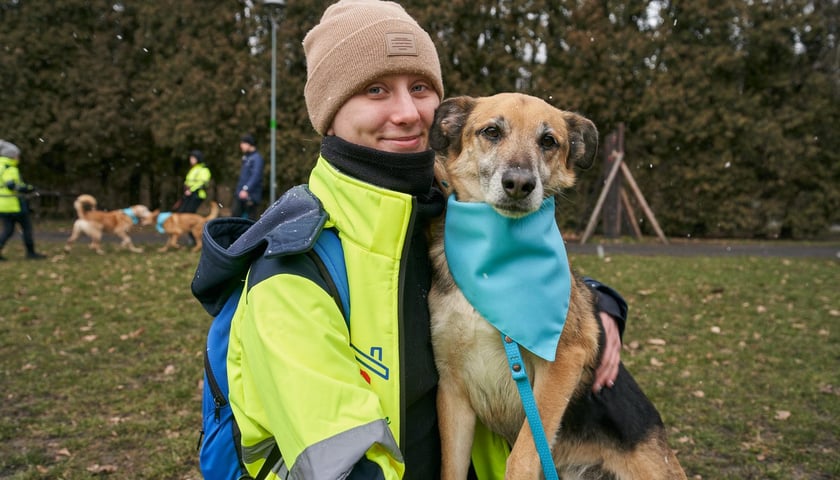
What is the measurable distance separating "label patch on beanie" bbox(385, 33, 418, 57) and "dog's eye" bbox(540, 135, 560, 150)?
0.84 metres

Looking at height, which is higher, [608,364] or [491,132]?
[491,132]

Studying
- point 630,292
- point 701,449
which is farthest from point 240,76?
point 701,449

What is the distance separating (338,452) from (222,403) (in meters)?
0.58

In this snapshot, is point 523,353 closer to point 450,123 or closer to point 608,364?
point 608,364

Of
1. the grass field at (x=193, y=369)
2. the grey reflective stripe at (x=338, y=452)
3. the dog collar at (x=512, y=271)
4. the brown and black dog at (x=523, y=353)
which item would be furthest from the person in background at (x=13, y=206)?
the grey reflective stripe at (x=338, y=452)

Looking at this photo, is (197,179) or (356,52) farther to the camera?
(197,179)

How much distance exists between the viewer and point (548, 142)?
266 cm

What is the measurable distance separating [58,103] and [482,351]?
22183mm

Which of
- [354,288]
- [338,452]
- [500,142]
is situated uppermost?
[500,142]

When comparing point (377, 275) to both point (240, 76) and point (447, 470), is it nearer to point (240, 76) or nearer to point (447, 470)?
point (447, 470)

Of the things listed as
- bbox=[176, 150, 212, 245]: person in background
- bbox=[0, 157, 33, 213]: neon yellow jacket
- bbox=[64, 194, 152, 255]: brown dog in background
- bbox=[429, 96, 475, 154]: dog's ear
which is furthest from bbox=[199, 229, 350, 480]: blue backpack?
bbox=[176, 150, 212, 245]: person in background

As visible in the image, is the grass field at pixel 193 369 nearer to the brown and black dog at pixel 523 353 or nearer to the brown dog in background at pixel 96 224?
the brown and black dog at pixel 523 353

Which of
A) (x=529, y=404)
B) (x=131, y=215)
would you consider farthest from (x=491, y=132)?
(x=131, y=215)

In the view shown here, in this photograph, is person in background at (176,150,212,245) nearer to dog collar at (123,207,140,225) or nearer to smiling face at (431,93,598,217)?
dog collar at (123,207,140,225)
